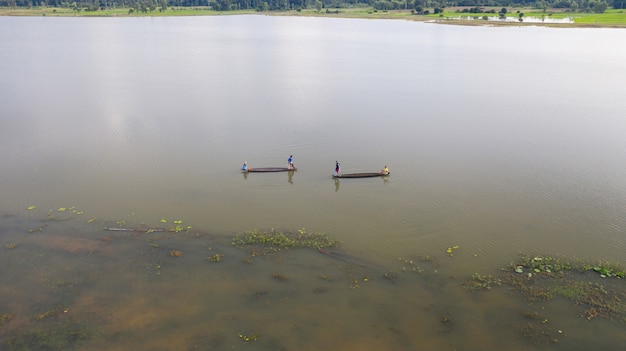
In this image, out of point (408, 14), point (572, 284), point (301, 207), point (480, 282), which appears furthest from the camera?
point (408, 14)

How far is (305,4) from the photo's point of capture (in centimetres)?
18250

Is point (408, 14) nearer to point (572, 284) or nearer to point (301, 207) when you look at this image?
point (301, 207)

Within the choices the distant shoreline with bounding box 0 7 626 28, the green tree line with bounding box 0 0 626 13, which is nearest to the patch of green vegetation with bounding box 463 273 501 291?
the distant shoreline with bounding box 0 7 626 28

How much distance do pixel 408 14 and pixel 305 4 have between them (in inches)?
2008

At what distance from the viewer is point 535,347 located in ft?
43.4

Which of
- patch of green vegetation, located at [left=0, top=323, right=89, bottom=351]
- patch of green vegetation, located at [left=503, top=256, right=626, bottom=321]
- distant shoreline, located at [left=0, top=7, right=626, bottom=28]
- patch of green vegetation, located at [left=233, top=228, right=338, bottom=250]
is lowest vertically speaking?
patch of green vegetation, located at [left=503, top=256, right=626, bottom=321]

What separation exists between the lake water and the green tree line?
10555cm

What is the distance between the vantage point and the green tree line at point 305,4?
13400cm

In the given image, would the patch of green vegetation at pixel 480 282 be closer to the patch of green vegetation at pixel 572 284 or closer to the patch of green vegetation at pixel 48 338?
the patch of green vegetation at pixel 572 284

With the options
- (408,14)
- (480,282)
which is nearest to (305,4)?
(408,14)

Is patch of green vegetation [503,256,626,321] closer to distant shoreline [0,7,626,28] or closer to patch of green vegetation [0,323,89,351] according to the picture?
patch of green vegetation [0,323,89,351]

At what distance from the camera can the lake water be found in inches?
551

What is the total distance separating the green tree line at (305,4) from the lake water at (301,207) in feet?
346

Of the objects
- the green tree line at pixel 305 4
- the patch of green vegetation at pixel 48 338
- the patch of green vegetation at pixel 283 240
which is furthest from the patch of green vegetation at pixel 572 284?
the green tree line at pixel 305 4
